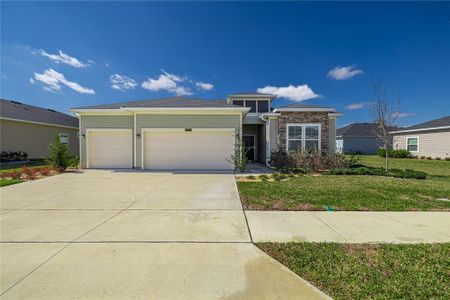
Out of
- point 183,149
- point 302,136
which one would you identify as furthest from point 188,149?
point 302,136

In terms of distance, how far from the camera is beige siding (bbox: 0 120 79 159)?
1428 centimetres

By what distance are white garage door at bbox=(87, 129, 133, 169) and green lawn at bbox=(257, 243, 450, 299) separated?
10853mm

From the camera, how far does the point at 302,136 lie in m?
12.3

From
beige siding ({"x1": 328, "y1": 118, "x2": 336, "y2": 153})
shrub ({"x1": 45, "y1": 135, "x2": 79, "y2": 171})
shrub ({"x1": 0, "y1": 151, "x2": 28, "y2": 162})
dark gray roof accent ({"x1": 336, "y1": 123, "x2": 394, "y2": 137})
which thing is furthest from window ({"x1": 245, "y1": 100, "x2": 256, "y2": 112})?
dark gray roof accent ({"x1": 336, "y1": 123, "x2": 394, "y2": 137})

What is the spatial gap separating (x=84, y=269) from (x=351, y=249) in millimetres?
3762

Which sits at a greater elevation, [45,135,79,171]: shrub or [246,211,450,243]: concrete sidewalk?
[45,135,79,171]: shrub

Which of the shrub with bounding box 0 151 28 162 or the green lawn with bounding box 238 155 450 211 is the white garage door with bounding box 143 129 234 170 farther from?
the shrub with bounding box 0 151 28 162

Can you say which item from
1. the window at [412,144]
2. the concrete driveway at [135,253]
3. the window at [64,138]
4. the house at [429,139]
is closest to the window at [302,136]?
the concrete driveway at [135,253]

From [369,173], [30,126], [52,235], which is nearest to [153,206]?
[52,235]

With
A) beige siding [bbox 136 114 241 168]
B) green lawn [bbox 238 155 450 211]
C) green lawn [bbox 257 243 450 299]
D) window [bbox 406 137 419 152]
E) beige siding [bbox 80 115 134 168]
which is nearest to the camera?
green lawn [bbox 257 243 450 299]

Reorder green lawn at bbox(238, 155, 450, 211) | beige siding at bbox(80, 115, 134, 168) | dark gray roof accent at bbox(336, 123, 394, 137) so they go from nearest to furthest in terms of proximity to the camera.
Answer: green lawn at bbox(238, 155, 450, 211) < beige siding at bbox(80, 115, 134, 168) < dark gray roof accent at bbox(336, 123, 394, 137)

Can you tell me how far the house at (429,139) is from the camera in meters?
18.5

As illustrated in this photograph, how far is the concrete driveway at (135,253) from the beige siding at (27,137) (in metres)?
13.9

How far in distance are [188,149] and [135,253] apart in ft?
28.5
